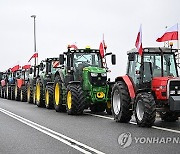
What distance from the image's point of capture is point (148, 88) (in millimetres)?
12367

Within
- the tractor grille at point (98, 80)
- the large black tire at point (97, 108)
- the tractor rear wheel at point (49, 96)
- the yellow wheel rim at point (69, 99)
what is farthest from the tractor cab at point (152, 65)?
the tractor rear wheel at point (49, 96)

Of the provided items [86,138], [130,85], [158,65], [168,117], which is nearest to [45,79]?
[168,117]

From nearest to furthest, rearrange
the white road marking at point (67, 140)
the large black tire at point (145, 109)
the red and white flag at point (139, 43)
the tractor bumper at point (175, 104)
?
1. the white road marking at point (67, 140)
2. the tractor bumper at point (175, 104)
3. the large black tire at point (145, 109)
4. the red and white flag at point (139, 43)

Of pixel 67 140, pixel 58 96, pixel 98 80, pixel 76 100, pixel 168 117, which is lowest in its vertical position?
pixel 67 140

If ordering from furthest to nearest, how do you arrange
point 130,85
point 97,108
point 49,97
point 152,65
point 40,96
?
point 40,96
point 49,97
point 97,108
point 130,85
point 152,65

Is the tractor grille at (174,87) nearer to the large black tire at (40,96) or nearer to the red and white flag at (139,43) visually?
the red and white flag at (139,43)

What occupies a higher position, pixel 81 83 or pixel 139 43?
pixel 139 43

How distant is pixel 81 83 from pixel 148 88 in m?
5.58

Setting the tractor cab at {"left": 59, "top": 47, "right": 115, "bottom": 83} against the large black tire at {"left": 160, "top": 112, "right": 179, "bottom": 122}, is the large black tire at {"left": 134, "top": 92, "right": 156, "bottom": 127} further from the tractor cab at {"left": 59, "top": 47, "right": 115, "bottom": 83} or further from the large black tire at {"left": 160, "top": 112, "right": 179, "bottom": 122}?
the tractor cab at {"left": 59, "top": 47, "right": 115, "bottom": 83}

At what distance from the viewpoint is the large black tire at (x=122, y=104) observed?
13.1 meters

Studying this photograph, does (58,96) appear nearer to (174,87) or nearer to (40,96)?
(40,96)

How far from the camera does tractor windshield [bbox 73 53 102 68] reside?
18.3m

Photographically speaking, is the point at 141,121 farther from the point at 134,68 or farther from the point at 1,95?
the point at 1,95

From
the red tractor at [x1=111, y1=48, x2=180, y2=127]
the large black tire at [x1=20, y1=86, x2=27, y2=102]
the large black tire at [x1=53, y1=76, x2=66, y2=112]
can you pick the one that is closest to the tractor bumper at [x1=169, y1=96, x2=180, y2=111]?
the red tractor at [x1=111, y1=48, x2=180, y2=127]
